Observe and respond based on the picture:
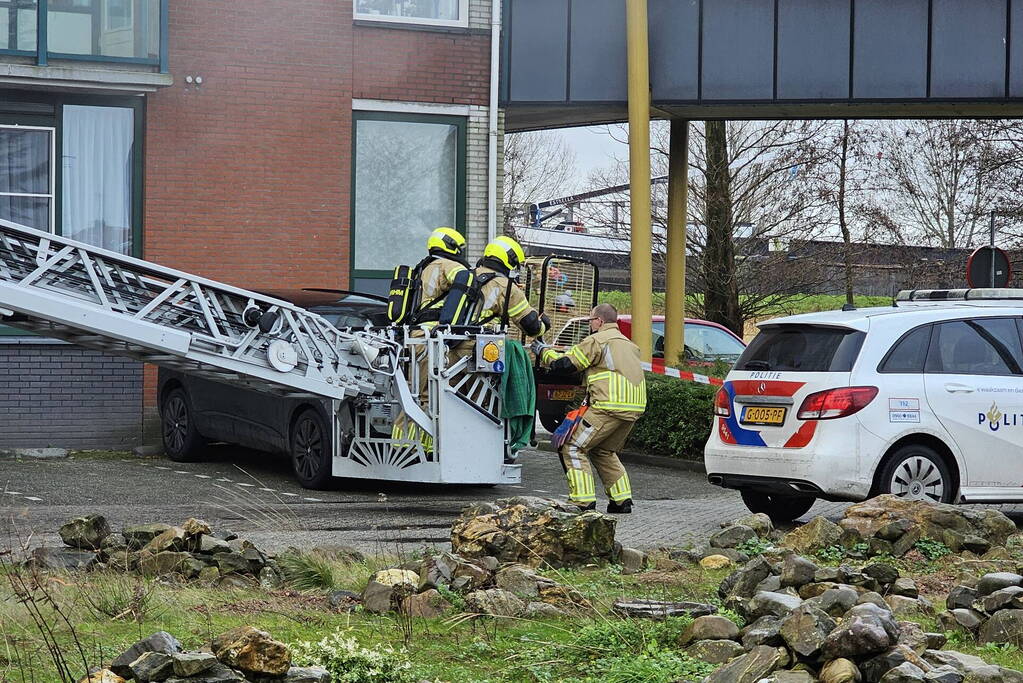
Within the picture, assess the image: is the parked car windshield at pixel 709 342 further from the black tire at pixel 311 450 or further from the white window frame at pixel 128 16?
the black tire at pixel 311 450

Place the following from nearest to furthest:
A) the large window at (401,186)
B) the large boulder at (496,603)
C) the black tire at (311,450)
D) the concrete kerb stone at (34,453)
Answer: the large boulder at (496,603)
the black tire at (311,450)
the concrete kerb stone at (34,453)
the large window at (401,186)

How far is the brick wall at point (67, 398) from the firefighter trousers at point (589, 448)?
6576 mm

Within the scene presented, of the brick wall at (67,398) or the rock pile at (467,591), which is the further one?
the brick wall at (67,398)

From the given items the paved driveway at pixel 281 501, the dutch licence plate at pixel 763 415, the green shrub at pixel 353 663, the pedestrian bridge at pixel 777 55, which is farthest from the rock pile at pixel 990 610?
the pedestrian bridge at pixel 777 55

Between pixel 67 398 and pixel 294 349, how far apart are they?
5.04 meters

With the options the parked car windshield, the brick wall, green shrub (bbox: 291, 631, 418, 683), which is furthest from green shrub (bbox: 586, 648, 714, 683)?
the parked car windshield

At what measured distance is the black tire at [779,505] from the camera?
11.6 meters

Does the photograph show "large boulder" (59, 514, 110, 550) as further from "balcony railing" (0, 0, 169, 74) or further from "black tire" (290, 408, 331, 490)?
"balcony railing" (0, 0, 169, 74)

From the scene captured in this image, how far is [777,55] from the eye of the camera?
17453mm

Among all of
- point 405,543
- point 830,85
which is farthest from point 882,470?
point 830,85

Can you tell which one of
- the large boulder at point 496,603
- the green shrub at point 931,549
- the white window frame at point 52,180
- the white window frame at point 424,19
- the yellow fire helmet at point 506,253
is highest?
the white window frame at point 424,19

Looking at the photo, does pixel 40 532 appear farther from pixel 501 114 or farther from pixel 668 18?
pixel 668 18

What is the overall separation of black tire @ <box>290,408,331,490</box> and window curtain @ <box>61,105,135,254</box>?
463 cm

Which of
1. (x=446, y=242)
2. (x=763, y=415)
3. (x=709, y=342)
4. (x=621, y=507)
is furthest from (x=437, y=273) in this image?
(x=709, y=342)
